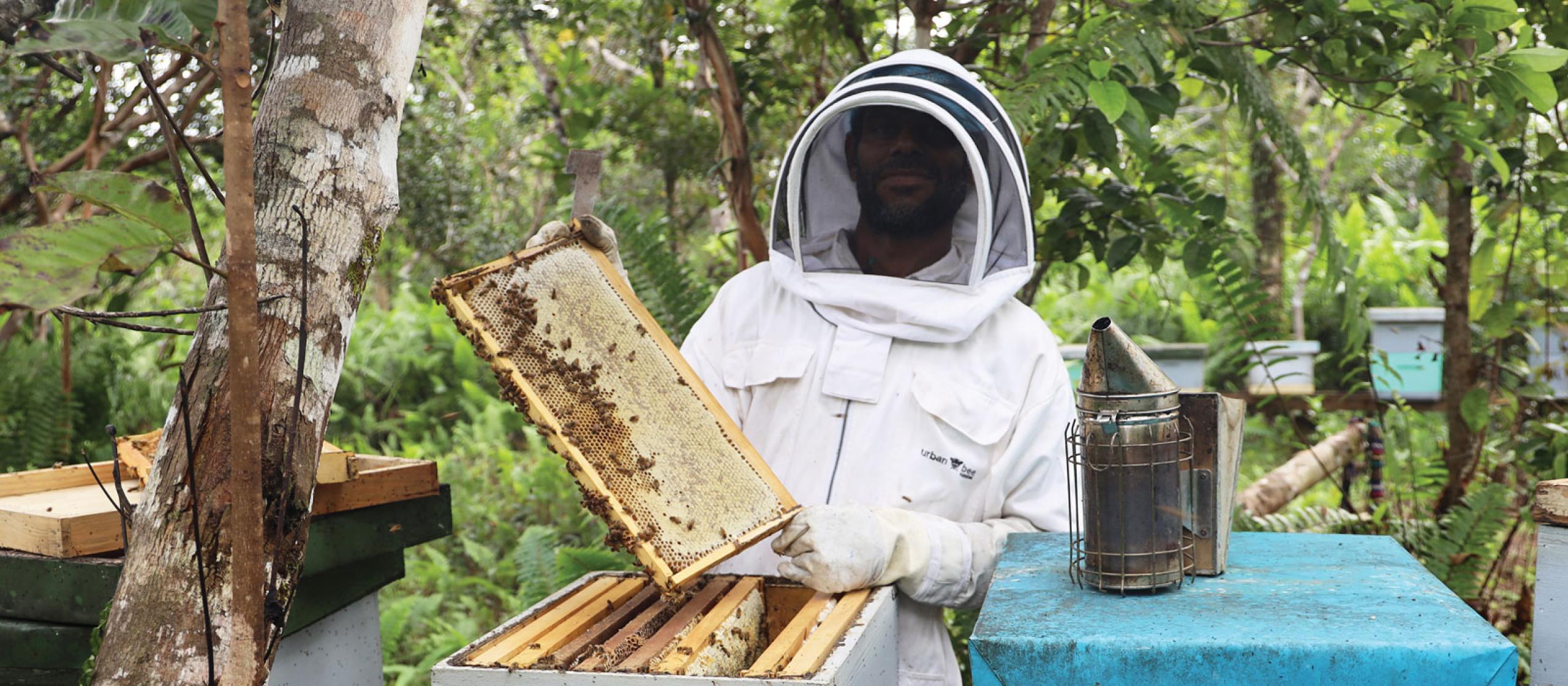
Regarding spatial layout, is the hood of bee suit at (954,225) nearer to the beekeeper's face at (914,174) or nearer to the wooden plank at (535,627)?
the beekeeper's face at (914,174)

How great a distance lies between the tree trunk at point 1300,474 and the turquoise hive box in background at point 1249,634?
11.1ft

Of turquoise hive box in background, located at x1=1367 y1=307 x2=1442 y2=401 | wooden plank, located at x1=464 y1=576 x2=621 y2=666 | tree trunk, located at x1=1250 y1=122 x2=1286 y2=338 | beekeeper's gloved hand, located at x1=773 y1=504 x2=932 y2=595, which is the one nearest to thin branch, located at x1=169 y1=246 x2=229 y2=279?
wooden plank, located at x1=464 y1=576 x2=621 y2=666

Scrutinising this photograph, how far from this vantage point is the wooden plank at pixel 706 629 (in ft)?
4.68

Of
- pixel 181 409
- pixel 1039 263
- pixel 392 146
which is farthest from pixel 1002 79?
pixel 181 409

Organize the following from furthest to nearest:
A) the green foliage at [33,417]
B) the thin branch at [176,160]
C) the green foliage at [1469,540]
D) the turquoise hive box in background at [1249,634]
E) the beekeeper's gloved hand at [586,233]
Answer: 1. the green foliage at [33,417]
2. the green foliage at [1469,540]
3. the beekeeper's gloved hand at [586,233]
4. the turquoise hive box in background at [1249,634]
5. the thin branch at [176,160]

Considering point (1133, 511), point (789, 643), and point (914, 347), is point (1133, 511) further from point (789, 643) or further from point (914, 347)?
point (914, 347)

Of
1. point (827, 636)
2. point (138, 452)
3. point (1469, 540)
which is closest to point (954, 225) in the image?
point (827, 636)

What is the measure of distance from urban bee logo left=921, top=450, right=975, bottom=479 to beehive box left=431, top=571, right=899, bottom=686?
0.44 m

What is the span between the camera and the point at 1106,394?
1529 mm

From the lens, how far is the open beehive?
169 centimetres

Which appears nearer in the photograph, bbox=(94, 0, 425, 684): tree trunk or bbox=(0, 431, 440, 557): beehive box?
bbox=(94, 0, 425, 684): tree trunk

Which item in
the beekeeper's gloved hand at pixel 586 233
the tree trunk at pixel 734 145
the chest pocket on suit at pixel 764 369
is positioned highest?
the tree trunk at pixel 734 145

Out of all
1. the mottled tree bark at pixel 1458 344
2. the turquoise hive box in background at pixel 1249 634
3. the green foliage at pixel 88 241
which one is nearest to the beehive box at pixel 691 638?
the turquoise hive box in background at pixel 1249 634

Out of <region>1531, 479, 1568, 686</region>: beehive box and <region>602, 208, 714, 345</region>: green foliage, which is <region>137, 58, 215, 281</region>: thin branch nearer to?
<region>1531, 479, 1568, 686</region>: beehive box
